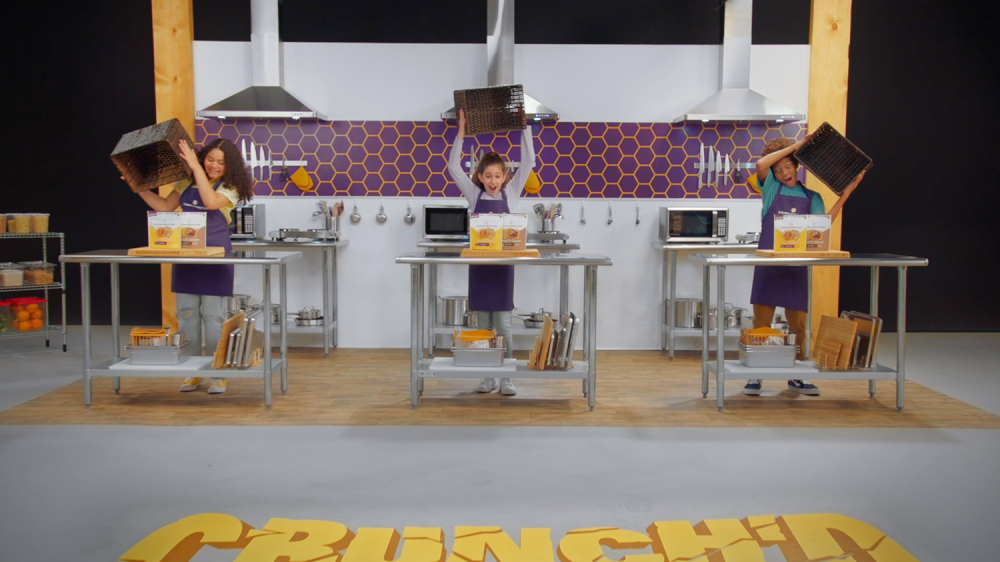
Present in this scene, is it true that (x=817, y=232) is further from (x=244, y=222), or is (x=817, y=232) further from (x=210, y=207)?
(x=244, y=222)

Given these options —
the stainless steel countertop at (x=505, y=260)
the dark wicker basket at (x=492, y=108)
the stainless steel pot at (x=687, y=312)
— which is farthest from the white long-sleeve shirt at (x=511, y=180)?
the stainless steel pot at (x=687, y=312)

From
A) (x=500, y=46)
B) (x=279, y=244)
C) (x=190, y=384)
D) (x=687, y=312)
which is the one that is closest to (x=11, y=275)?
(x=279, y=244)

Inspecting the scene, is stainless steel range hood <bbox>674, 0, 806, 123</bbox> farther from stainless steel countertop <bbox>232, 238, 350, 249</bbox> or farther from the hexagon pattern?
stainless steel countertop <bbox>232, 238, 350, 249</bbox>

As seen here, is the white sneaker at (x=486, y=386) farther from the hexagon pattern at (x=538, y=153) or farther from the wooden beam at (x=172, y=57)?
the wooden beam at (x=172, y=57)

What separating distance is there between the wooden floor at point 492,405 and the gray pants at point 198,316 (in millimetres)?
287

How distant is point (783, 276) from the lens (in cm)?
355

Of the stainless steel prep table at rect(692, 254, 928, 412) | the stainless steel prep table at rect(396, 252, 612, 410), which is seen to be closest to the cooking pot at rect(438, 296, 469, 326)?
the stainless steel prep table at rect(396, 252, 612, 410)

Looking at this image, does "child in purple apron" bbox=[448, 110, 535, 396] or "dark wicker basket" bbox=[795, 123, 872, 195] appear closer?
"dark wicker basket" bbox=[795, 123, 872, 195]

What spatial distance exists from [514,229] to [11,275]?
11.4 feet

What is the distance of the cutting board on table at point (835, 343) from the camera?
336 cm

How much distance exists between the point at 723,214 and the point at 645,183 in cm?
60

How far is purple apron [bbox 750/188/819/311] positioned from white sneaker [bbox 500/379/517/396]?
133cm

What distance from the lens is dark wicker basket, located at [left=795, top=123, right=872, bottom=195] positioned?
3.29m

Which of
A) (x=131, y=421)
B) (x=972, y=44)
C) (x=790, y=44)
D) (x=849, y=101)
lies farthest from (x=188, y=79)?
(x=972, y=44)
